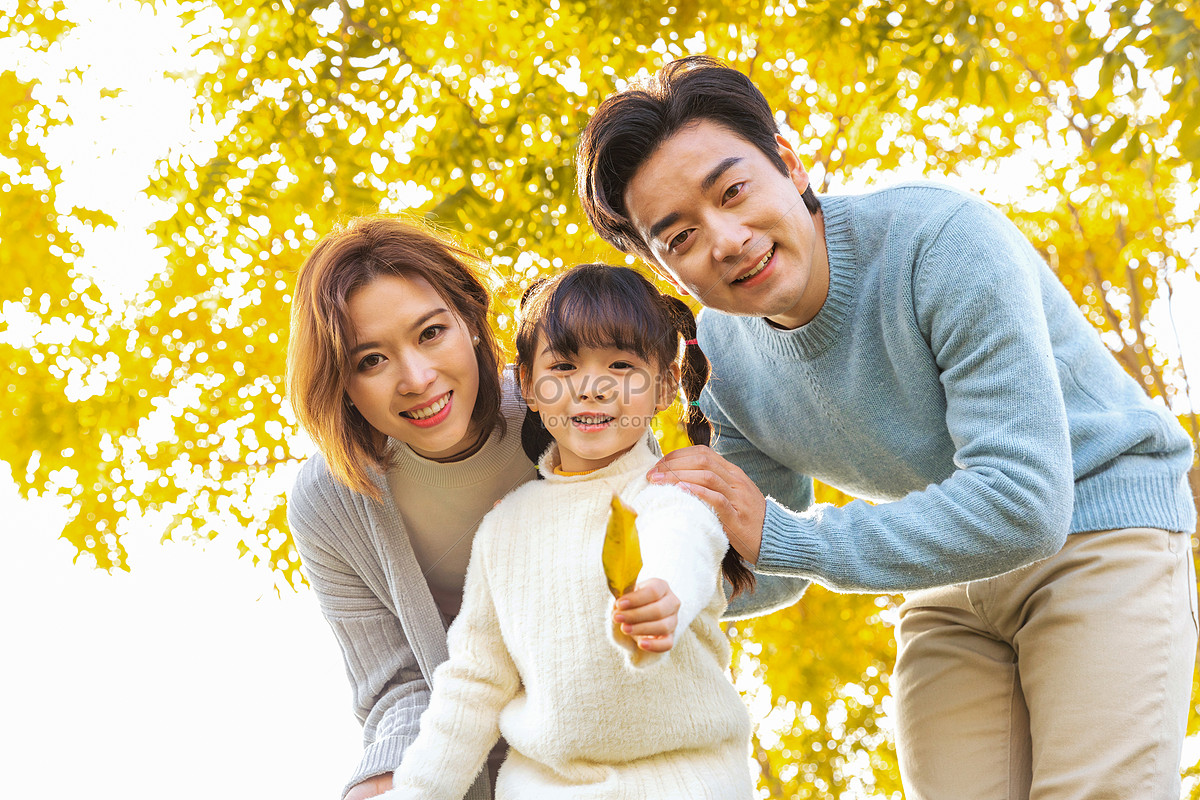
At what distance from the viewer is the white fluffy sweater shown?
1.54m

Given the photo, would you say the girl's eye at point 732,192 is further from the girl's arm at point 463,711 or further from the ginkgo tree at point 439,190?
the ginkgo tree at point 439,190

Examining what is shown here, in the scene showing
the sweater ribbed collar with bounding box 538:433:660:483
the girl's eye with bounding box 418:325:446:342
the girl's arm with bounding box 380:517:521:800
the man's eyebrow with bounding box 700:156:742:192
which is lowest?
the girl's arm with bounding box 380:517:521:800

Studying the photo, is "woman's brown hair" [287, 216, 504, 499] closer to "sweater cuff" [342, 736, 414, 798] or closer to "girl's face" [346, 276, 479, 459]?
"girl's face" [346, 276, 479, 459]

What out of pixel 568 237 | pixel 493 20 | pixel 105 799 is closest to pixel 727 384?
pixel 568 237

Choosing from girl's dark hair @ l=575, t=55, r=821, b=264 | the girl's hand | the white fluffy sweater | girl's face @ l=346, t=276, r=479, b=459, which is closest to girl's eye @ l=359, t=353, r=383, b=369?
girl's face @ l=346, t=276, r=479, b=459

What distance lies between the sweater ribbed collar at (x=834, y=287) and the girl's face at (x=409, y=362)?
23.8 inches

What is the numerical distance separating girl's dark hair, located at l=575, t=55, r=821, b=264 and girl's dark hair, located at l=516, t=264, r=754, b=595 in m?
0.13

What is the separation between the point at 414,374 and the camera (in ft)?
5.60

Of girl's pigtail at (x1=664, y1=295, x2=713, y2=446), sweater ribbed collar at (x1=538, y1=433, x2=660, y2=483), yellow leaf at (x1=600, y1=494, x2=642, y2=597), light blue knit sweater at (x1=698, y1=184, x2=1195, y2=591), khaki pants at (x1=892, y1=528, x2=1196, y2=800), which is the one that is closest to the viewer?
yellow leaf at (x1=600, y1=494, x2=642, y2=597)

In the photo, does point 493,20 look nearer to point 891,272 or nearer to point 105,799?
point 891,272

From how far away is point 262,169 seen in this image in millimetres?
2830

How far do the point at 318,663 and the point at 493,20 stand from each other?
213 centimetres

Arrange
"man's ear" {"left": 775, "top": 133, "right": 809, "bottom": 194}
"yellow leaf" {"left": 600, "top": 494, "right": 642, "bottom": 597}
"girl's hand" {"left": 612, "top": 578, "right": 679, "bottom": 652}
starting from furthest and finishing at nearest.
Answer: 1. "man's ear" {"left": 775, "top": 133, "right": 809, "bottom": 194}
2. "girl's hand" {"left": 612, "top": 578, "right": 679, "bottom": 652}
3. "yellow leaf" {"left": 600, "top": 494, "right": 642, "bottom": 597}

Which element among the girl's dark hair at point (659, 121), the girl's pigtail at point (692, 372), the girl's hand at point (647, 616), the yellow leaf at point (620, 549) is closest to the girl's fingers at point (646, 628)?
the girl's hand at point (647, 616)
